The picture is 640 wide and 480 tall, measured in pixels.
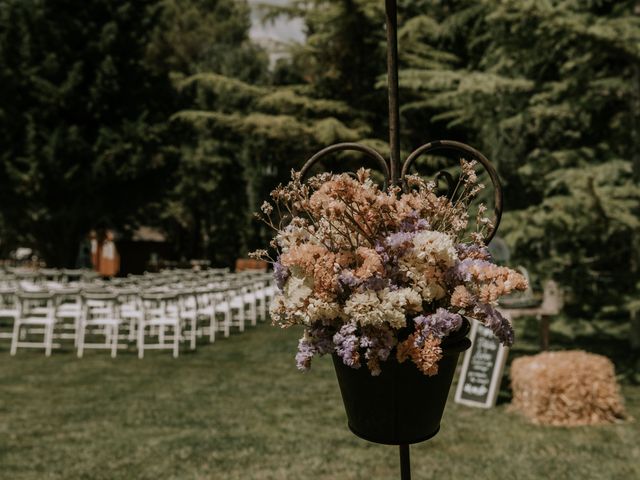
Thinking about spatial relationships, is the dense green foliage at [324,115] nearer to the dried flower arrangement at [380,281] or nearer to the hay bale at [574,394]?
the hay bale at [574,394]

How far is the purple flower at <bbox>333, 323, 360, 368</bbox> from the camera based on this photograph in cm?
188

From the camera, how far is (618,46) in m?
7.60

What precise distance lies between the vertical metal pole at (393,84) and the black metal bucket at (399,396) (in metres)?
0.60

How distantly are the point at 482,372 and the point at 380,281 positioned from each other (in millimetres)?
5842

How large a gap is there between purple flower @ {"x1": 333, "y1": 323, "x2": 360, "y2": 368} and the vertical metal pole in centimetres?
56

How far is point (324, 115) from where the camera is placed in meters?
18.7

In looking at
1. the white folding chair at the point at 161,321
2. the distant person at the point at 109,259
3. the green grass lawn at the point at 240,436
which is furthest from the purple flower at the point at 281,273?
the distant person at the point at 109,259

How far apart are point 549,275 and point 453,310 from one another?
308 inches

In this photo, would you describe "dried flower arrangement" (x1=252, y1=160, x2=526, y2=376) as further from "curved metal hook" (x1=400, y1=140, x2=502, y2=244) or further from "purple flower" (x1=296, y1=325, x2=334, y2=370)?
"curved metal hook" (x1=400, y1=140, x2=502, y2=244)

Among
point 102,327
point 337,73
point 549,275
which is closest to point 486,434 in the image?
point 549,275

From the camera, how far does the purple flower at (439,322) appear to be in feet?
6.18

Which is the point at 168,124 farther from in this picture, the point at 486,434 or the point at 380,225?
the point at 380,225

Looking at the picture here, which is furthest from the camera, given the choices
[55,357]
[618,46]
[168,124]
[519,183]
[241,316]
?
[168,124]

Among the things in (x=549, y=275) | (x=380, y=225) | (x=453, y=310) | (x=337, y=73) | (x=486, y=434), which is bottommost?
(x=486, y=434)
